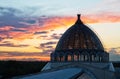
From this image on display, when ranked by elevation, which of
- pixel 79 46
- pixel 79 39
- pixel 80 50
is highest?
pixel 79 39

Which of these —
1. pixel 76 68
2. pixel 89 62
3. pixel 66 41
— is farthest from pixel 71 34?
pixel 76 68

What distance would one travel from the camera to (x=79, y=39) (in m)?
51.2

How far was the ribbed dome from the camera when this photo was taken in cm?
5069

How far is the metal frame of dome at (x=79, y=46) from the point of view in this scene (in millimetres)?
49219

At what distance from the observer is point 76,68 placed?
4144 centimetres

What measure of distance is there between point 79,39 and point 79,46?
4.09ft

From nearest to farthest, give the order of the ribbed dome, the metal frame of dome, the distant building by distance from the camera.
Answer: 1. the distant building
2. the metal frame of dome
3. the ribbed dome

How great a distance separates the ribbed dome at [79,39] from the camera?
166ft

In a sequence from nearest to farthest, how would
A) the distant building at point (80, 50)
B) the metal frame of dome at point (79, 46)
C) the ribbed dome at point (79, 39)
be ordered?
the distant building at point (80, 50), the metal frame of dome at point (79, 46), the ribbed dome at point (79, 39)

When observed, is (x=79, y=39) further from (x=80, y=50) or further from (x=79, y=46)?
(x=80, y=50)

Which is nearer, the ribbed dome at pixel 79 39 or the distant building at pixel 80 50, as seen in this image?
the distant building at pixel 80 50

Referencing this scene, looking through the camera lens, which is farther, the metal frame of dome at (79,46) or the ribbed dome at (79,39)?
the ribbed dome at (79,39)

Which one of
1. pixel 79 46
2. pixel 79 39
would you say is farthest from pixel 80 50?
pixel 79 39

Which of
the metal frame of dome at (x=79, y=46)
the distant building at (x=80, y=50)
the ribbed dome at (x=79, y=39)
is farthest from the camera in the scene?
the ribbed dome at (x=79, y=39)
